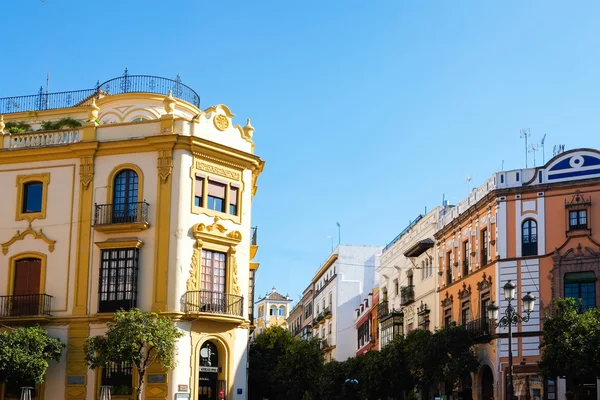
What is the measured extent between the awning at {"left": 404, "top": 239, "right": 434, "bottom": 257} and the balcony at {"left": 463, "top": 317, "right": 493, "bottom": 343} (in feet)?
30.1

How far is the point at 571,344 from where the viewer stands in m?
32.3

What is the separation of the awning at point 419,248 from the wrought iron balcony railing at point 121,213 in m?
21.3

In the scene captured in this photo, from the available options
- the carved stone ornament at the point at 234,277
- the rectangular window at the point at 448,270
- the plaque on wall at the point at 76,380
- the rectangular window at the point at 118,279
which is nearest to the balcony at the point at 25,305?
the rectangular window at the point at 118,279

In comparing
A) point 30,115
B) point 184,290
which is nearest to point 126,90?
point 30,115

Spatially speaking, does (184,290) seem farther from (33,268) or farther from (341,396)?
(341,396)

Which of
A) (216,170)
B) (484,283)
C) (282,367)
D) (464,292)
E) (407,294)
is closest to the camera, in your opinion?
(216,170)

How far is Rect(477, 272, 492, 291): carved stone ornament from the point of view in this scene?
4034cm

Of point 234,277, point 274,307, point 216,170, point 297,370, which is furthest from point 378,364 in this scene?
point 274,307

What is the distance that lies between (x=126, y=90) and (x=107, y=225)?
21.4 ft

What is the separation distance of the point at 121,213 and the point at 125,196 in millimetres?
699

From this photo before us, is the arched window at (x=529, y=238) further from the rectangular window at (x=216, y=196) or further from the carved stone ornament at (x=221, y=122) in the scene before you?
the carved stone ornament at (x=221, y=122)

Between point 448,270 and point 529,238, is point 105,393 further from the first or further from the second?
point 448,270

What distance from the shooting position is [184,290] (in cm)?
3231

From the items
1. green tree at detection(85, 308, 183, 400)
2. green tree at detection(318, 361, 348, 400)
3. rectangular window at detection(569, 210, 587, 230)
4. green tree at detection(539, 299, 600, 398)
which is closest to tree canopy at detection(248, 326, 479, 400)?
green tree at detection(318, 361, 348, 400)
